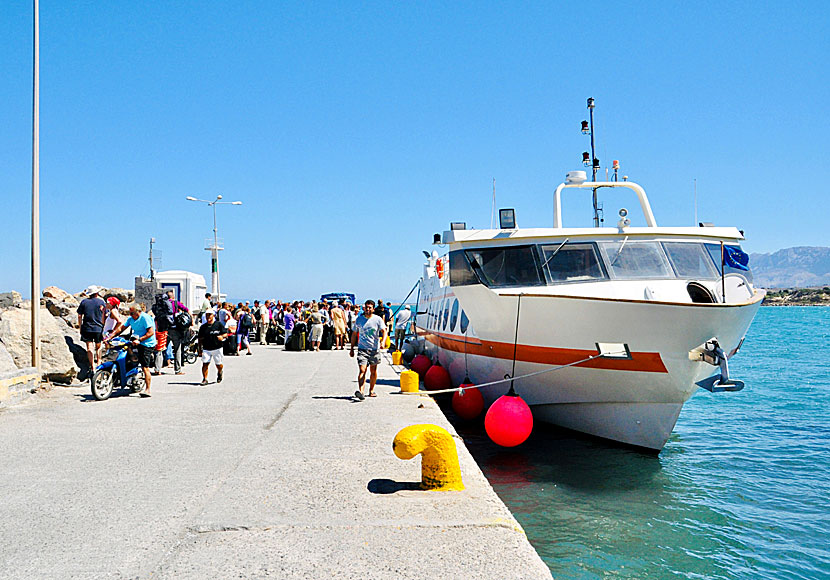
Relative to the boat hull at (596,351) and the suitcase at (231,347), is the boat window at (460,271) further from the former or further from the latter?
the suitcase at (231,347)

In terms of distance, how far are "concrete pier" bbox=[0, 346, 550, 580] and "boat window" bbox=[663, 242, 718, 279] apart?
16.3ft

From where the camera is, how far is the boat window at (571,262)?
36.7 ft

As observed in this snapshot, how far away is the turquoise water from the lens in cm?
695

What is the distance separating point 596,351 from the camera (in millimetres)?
9656

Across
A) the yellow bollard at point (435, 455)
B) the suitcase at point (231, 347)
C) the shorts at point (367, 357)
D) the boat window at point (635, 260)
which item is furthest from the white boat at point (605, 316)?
the suitcase at point (231, 347)

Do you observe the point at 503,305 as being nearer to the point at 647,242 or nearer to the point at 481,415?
the point at 647,242

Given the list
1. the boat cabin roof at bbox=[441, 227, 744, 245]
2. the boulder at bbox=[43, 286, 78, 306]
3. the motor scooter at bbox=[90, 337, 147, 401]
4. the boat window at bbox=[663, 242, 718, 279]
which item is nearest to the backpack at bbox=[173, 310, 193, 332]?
the motor scooter at bbox=[90, 337, 147, 401]

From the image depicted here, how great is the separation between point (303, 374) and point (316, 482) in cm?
994

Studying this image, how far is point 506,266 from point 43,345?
890 cm

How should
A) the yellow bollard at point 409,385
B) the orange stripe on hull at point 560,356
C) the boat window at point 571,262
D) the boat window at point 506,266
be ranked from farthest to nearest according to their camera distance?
1. the yellow bollard at point 409,385
2. the boat window at point 506,266
3. the boat window at point 571,262
4. the orange stripe on hull at point 560,356

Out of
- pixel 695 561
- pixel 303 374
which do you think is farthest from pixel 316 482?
pixel 303 374

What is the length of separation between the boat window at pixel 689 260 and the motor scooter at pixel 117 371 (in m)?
9.69

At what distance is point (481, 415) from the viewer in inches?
539

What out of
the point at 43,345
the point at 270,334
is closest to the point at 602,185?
the point at 43,345
